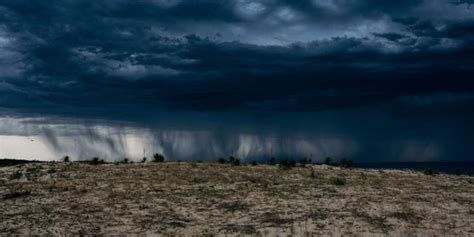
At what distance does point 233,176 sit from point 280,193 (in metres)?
6.71

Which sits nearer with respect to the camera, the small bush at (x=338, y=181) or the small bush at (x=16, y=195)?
the small bush at (x=16, y=195)

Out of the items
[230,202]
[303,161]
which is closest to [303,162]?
[303,161]

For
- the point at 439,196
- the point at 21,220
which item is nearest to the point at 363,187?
the point at 439,196

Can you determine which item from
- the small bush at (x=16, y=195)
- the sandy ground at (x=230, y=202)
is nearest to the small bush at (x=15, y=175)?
the sandy ground at (x=230, y=202)

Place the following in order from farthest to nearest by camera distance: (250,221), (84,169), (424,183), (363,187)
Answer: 1. (84,169)
2. (424,183)
3. (363,187)
4. (250,221)

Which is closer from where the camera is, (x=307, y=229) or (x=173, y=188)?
(x=307, y=229)

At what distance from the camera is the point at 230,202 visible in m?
30.7

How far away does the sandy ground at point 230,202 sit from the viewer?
25.5 m

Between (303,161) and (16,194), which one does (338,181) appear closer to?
(303,161)

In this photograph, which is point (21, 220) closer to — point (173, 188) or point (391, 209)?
point (173, 188)

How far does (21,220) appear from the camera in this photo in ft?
88.5

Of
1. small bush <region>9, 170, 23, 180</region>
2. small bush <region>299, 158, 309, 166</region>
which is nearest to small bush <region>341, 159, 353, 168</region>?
small bush <region>299, 158, 309, 166</region>

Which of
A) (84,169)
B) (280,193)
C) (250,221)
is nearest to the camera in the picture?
(250,221)

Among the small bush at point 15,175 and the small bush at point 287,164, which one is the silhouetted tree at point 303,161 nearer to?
the small bush at point 287,164
